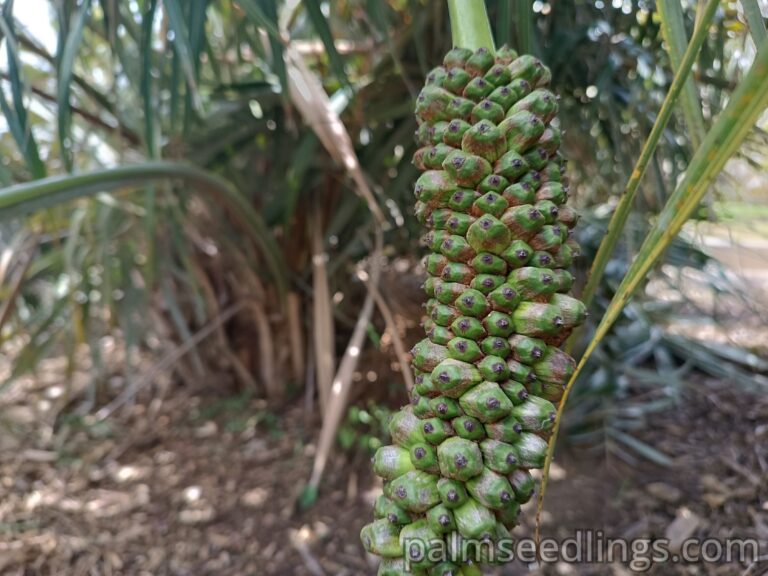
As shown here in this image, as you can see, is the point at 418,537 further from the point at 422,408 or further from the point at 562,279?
the point at 562,279

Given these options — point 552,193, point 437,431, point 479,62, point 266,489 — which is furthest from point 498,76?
point 266,489

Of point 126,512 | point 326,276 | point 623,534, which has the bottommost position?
point 623,534

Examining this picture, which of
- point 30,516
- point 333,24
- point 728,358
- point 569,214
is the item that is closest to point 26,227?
point 30,516

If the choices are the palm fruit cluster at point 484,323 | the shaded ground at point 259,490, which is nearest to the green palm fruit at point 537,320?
the palm fruit cluster at point 484,323

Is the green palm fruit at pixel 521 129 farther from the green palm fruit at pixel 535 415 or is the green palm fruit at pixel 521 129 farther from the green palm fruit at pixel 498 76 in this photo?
the green palm fruit at pixel 535 415

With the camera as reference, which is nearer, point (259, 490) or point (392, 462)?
point (392, 462)

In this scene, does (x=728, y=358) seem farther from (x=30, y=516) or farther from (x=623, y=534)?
(x=30, y=516)

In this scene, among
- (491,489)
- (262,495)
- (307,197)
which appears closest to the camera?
(491,489)

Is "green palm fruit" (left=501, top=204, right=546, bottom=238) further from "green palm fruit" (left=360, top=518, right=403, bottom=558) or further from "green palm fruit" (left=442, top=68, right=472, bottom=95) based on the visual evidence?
"green palm fruit" (left=360, top=518, right=403, bottom=558)

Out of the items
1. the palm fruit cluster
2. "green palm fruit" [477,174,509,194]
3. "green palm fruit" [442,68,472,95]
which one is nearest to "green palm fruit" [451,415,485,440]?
the palm fruit cluster
